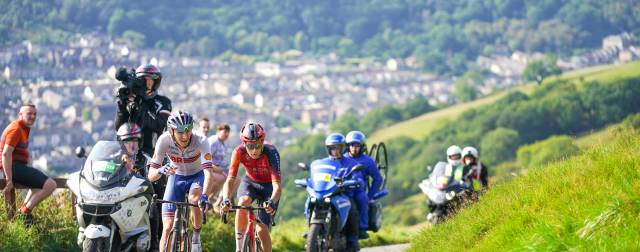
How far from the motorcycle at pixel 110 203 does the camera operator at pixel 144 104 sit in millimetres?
2174

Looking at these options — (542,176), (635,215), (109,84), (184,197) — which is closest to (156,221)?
(184,197)

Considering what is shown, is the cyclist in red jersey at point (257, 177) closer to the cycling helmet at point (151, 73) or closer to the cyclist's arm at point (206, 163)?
the cyclist's arm at point (206, 163)

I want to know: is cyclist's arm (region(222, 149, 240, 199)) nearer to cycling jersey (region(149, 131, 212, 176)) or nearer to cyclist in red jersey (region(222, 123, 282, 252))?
cyclist in red jersey (region(222, 123, 282, 252))

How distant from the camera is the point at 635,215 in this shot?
29.8 ft

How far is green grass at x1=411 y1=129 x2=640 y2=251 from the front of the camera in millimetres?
8977

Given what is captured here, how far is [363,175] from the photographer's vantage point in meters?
15.1

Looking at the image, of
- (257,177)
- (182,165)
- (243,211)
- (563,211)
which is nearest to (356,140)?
(257,177)

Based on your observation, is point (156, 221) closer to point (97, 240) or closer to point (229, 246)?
point (97, 240)

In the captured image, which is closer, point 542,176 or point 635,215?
point 635,215

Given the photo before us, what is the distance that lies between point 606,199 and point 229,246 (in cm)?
767

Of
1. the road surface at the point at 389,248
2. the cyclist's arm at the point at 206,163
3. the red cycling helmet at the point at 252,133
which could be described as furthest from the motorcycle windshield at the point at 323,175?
the road surface at the point at 389,248

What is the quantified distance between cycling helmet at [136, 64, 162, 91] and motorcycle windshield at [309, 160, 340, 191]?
206cm

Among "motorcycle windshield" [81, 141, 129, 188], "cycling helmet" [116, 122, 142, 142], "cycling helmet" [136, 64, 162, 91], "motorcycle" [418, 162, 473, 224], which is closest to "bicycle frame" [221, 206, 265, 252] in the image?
"cycling helmet" [116, 122, 142, 142]

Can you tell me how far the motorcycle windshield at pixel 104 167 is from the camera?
33.8 feet
